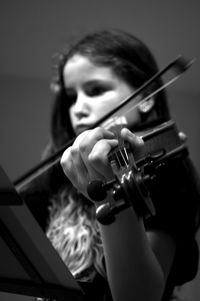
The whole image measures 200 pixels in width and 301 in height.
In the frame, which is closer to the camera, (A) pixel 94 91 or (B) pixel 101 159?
(B) pixel 101 159

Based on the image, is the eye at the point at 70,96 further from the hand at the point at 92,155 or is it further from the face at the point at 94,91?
the hand at the point at 92,155

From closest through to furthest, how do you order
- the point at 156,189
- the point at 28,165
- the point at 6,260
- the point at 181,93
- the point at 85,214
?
the point at 6,260 < the point at 156,189 < the point at 85,214 < the point at 28,165 < the point at 181,93

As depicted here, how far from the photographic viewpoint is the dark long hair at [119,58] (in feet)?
3.13

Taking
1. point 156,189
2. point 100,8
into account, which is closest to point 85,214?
point 156,189

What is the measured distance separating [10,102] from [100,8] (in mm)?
580

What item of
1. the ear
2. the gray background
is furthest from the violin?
the gray background

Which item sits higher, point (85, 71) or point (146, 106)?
point (85, 71)

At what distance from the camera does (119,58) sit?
0.96 metres

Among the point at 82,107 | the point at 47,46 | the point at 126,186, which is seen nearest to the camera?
the point at 126,186

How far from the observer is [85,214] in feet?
2.94

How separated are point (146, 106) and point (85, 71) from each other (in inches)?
5.4

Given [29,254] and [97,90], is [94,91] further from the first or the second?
[29,254]

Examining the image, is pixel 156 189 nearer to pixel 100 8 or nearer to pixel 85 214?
pixel 85 214

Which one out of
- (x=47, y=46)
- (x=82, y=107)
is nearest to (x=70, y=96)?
(x=82, y=107)
